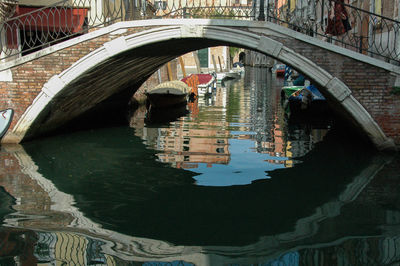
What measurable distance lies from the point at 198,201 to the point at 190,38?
12.4 feet

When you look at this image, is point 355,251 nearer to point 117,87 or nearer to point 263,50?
point 263,50

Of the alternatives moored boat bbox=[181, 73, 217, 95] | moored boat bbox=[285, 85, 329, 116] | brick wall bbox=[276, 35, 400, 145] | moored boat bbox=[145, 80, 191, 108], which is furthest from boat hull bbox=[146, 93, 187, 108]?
brick wall bbox=[276, 35, 400, 145]

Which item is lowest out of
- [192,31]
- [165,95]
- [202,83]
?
[165,95]

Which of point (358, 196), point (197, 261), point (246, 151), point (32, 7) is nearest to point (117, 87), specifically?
point (32, 7)

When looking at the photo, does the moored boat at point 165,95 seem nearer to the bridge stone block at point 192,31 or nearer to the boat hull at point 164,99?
the boat hull at point 164,99

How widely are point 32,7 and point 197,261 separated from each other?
9.86m

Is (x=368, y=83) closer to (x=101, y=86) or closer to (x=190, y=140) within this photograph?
(x=190, y=140)

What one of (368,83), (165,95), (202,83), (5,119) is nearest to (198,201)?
(368,83)

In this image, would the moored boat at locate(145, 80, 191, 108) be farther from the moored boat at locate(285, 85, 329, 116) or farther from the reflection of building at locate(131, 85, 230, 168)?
the moored boat at locate(285, 85, 329, 116)

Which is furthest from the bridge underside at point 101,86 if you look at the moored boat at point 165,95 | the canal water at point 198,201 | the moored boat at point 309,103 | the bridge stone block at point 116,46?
the moored boat at point 309,103

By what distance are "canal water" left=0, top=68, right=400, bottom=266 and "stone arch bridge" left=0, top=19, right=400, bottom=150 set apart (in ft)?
2.11

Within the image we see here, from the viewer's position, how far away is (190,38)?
8336 millimetres

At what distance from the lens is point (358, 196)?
18.8ft

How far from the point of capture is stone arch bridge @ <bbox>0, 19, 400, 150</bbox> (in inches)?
301
